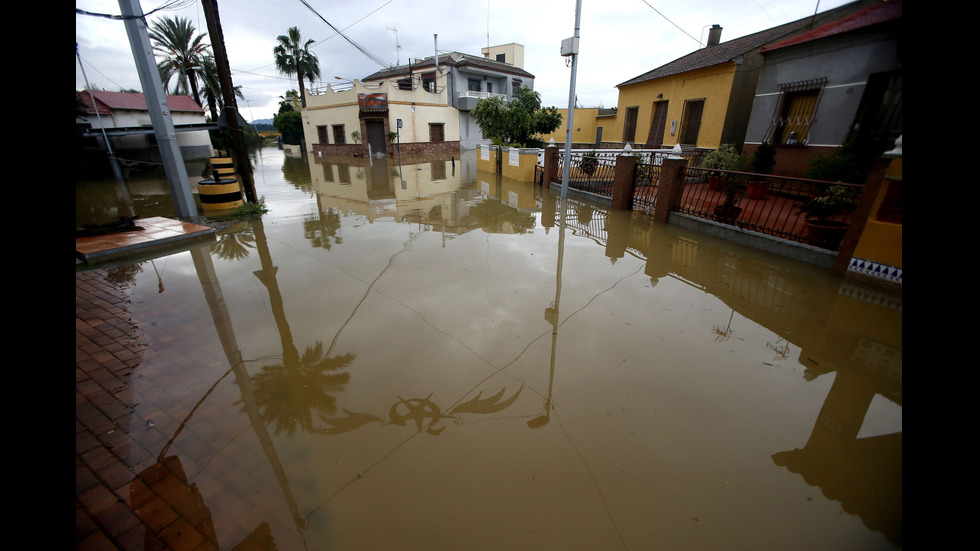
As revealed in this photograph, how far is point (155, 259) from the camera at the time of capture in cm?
646

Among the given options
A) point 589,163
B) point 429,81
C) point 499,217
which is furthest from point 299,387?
point 429,81

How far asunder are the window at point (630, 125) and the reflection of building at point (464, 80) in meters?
12.6

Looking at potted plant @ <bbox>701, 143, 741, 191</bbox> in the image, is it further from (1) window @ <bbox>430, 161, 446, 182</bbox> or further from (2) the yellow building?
(1) window @ <bbox>430, 161, 446, 182</bbox>

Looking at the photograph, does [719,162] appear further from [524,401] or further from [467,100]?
[467,100]

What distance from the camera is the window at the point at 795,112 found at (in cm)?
1031

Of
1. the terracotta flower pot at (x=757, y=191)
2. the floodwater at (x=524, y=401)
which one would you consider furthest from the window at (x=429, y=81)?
the floodwater at (x=524, y=401)

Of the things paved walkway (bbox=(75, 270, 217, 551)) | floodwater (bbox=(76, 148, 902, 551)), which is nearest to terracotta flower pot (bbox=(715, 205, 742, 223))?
floodwater (bbox=(76, 148, 902, 551))

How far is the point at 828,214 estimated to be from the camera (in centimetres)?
675

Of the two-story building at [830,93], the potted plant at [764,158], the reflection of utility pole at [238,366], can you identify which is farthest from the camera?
the potted plant at [764,158]

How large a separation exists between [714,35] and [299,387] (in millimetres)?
21094

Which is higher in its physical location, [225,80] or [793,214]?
[225,80]

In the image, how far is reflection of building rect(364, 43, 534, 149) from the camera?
3011 cm

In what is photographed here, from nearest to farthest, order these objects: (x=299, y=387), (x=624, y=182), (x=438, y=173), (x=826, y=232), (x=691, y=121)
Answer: (x=299, y=387)
(x=826, y=232)
(x=624, y=182)
(x=691, y=121)
(x=438, y=173)

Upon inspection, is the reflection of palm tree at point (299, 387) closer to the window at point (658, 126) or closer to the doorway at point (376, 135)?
the window at point (658, 126)
